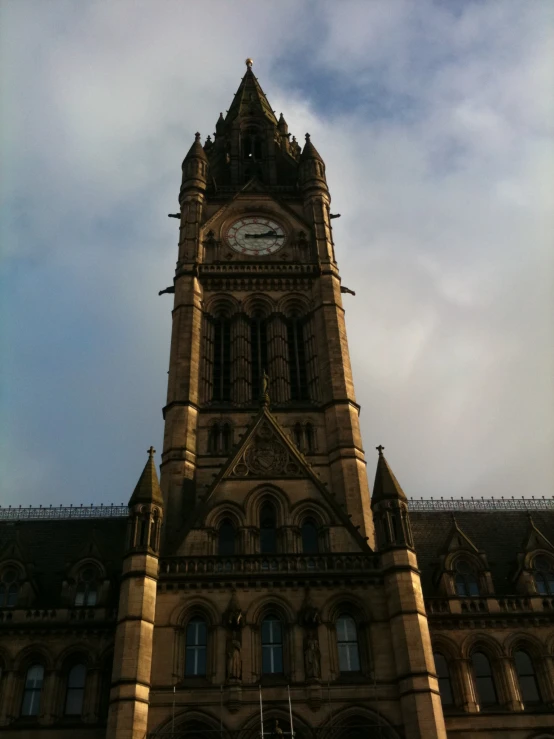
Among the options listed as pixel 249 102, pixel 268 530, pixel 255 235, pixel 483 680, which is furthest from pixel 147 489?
pixel 249 102

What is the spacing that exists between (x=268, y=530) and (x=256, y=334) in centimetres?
1293

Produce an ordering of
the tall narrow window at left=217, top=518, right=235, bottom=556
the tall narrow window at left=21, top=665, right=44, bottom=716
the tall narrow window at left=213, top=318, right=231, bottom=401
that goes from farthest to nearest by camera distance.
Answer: the tall narrow window at left=213, top=318, right=231, bottom=401 < the tall narrow window at left=217, top=518, right=235, bottom=556 < the tall narrow window at left=21, top=665, right=44, bottom=716

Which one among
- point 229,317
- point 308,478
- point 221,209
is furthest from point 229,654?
point 221,209

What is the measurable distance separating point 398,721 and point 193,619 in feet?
24.1

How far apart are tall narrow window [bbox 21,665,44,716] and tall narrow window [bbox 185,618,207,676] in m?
6.18

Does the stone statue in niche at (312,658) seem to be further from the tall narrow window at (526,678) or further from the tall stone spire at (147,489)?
the tall narrow window at (526,678)

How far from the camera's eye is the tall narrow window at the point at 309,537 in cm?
2797

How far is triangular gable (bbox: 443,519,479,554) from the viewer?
101ft

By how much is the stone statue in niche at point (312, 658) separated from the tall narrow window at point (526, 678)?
855cm

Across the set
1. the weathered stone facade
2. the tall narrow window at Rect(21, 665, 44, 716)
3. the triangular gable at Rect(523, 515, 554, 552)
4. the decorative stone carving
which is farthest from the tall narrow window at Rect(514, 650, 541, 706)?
the tall narrow window at Rect(21, 665, 44, 716)

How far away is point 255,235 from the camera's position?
42.9 m

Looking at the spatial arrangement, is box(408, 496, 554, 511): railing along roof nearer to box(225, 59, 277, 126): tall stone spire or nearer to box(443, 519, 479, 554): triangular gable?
box(443, 519, 479, 554): triangular gable

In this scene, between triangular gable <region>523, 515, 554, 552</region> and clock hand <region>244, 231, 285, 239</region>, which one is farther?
clock hand <region>244, 231, 285, 239</region>

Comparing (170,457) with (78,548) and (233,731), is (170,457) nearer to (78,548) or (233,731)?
(78,548)
